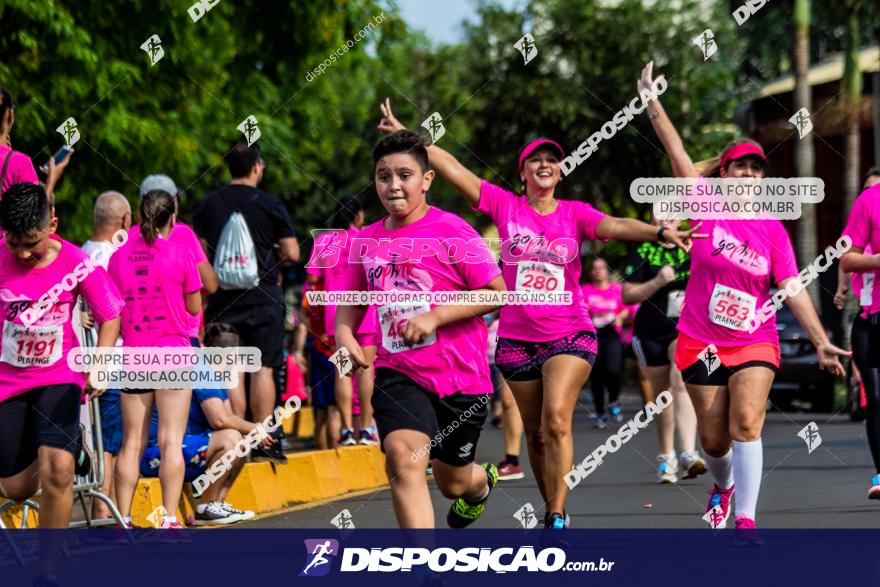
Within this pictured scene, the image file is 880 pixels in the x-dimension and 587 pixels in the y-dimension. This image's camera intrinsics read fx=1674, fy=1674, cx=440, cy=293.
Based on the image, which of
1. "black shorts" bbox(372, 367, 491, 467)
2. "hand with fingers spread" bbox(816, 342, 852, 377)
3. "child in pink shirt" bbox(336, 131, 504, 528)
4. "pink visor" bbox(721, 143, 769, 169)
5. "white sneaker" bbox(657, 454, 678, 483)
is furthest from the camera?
"white sneaker" bbox(657, 454, 678, 483)

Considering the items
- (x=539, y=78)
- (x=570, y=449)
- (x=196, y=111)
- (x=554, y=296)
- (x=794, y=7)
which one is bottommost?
(x=570, y=449)

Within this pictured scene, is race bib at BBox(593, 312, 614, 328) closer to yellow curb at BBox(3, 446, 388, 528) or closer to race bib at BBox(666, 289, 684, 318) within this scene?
yellow curb at BBox(3, 446, 388, 528)

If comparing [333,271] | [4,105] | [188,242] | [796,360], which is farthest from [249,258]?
[796,360]

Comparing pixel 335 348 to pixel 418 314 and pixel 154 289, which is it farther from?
pixel 418 314

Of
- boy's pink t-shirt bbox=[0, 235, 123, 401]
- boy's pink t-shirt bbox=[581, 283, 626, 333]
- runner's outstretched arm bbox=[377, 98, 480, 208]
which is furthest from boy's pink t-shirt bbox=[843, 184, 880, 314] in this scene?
boy's pink t-shirt bbox=[581, 283, 626, 333]

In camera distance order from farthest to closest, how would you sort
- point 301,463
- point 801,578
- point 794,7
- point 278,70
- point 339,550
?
point 794,7, point 278,70, point 301,463, point 339,550, point 801,578

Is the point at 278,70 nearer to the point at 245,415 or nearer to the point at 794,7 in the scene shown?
the point at 245,415

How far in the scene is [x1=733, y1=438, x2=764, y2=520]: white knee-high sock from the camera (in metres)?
8.21

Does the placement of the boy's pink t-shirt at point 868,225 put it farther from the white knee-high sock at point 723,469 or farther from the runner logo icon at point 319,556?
the runner logo icon at point 319,556

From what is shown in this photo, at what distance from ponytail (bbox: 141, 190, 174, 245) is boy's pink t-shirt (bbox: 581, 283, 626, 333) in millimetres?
9260

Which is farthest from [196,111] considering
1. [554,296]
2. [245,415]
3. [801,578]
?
[801,578]

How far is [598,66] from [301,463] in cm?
2963

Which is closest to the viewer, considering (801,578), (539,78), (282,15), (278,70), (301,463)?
(801,578)

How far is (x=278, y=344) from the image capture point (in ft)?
37.4
